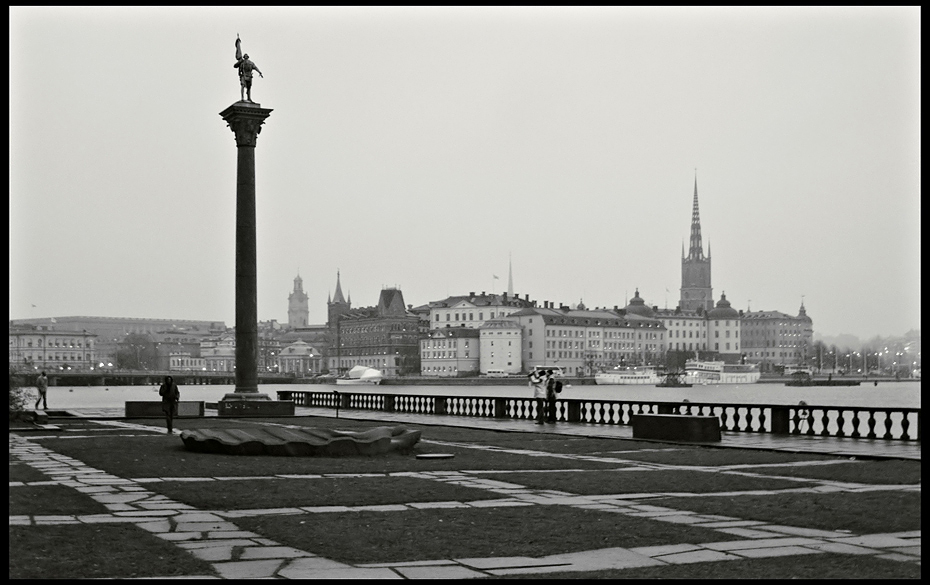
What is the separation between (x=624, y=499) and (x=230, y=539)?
215 inches

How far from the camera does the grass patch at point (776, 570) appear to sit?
9.80 metres

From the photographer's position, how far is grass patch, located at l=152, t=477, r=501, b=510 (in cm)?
1509

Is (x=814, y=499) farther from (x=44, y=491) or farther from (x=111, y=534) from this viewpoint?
(x=44, y=491)

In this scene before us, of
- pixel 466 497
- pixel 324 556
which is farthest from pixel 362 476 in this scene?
pixel 324 556

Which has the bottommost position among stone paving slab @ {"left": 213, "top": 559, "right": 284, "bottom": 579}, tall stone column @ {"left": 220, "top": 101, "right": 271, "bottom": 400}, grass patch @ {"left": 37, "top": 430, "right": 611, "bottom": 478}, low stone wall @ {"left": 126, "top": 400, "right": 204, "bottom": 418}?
low stone wall @ {"left": 126, "top": 400, "right": 204, "bottom": 418}

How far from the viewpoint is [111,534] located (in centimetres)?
1212

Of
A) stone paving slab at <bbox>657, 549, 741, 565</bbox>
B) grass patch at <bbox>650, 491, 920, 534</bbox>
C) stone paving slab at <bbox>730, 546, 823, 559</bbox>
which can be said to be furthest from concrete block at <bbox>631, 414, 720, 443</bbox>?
stone paving slab at <bbox>657, 549, 741, 565</bbox>

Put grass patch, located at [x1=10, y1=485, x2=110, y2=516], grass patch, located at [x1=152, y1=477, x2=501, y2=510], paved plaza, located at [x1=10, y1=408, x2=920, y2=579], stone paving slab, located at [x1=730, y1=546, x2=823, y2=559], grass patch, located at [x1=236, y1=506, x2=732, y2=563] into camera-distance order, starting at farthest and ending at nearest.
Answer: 1. grass patch, located at [x1=152, y1=477, x2=501, y2=510]
2. grass patch, located at [x1=10, y1=485, x2=110, y2=516]
3. grass patch, located at [x1=236, y1=506, x2=732, y2=563]
4. stone paving slab, located at [x1=730, y1=546, x2=823, y2=559]
5. paved plaza, located at [x1=10, y1=408, x2=920, y2=579]

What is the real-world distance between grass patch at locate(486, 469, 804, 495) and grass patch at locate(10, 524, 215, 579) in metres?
6.46

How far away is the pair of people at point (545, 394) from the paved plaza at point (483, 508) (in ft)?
45.0

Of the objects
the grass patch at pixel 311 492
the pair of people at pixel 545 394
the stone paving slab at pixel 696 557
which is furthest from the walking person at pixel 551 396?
the stone paving slab at pixel 696 557

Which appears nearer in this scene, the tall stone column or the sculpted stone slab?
the sculpted stone slab

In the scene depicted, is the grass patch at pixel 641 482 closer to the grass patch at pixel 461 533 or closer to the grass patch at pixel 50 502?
the grass patch at pixel 461 533

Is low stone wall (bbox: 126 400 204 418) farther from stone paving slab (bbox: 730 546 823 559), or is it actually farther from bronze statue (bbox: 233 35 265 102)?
stone paving slab (bbox: 730 546 823 559)
